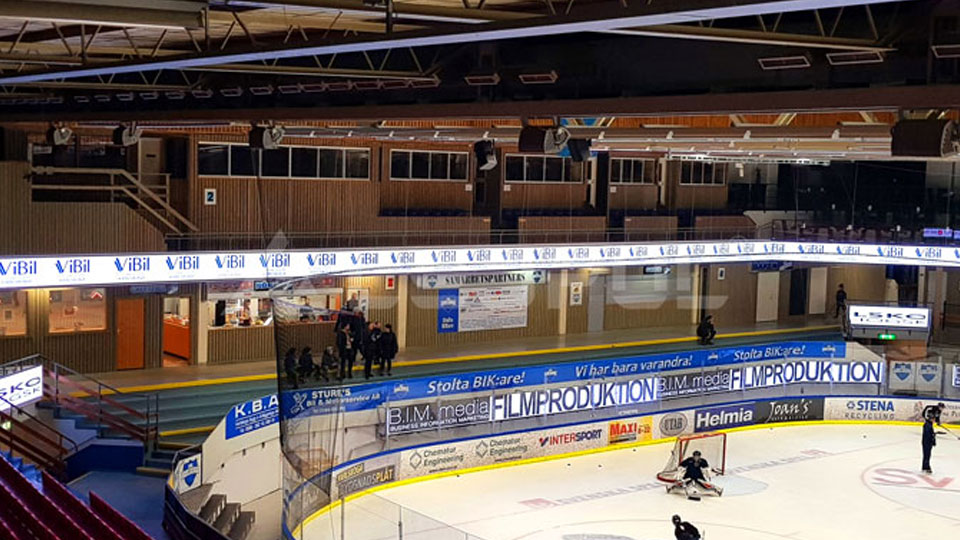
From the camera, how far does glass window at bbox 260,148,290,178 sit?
29534 millimetres

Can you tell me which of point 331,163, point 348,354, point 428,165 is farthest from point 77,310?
point 348,354

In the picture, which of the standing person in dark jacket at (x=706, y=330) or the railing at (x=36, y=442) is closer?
the railing at (x=36, y=442)

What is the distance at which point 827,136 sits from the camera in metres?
18.2

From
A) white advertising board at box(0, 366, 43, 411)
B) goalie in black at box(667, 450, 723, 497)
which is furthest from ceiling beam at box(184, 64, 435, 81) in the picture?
goalie in black at box(667, 450, 723, 497)

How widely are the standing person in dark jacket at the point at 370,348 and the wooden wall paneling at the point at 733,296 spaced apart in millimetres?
23196

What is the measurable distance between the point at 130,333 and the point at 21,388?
309 inches

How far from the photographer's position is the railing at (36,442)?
59.5 feet

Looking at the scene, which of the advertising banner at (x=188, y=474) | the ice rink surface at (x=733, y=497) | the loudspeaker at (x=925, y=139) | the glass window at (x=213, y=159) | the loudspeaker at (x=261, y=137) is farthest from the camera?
the glass window at (x=213, y=159)

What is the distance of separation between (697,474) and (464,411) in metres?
4.56

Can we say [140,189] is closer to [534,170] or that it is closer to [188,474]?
[188,474]

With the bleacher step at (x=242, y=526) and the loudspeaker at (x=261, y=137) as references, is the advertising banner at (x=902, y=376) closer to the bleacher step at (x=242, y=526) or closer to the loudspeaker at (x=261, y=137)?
the loudspeaker at (x=261, y=137)

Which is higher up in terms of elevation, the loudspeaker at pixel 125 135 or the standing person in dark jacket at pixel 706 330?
the loudspeaker at pixel 125 135

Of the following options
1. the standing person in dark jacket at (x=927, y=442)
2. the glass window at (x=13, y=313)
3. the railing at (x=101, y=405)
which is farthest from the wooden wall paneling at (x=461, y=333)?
the standing person in dark jacket at (x=927, y=442)

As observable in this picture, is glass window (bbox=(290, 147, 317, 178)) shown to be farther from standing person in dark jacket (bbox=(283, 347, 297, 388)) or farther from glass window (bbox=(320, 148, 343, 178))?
standing person in dark jacket (bbox=(283, 347, 297, 388))
